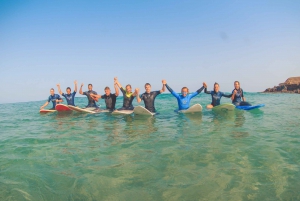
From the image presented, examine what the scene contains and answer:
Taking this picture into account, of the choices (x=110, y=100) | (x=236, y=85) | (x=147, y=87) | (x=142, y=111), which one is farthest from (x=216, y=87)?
(x=110, y=100)

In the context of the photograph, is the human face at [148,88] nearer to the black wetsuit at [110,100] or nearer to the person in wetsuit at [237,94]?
the black wetsuit at [110,100]

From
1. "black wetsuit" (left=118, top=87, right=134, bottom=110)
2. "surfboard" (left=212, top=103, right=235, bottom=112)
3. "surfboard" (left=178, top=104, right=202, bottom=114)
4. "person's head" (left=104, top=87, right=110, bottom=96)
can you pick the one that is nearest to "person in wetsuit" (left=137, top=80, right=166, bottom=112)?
"black wetsuit" (left=118, top=87, right=134, bottom=110)

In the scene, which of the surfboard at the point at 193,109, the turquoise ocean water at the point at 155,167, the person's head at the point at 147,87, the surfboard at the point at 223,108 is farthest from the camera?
the surfboard at the point at 223,108

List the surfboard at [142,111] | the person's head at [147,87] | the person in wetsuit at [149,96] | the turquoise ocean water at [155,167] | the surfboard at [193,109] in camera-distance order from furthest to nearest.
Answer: the surfboard at [193,109]
the person in wetsuit at [149,96]
the person's head at [147,87]
the surfboard at [142,111]
the turquoise ocean water at [155,167]

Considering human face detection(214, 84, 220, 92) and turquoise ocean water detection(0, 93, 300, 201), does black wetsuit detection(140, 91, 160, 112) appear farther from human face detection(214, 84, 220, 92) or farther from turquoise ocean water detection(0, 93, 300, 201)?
turquoise ocean water detection(0, 93, 300, 201)

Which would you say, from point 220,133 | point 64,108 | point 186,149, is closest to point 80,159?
point 186,149

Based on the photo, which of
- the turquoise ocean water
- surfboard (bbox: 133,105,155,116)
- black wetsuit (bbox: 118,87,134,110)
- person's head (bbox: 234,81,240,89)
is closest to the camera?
the turquoise ocean water

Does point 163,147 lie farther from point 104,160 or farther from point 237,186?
point 237,186

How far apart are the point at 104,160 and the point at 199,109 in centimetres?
943

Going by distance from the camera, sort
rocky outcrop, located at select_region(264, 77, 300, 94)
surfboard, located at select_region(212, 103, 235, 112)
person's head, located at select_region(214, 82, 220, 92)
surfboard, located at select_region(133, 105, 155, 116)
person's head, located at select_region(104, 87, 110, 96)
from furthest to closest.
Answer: rocky outcrop, located at select_region(264, 77, 300, 94)
person's head, located at select_region(214, 82, 220, 92)
person's head, located at select_region(104, 87, 110, 96)
surfboard, located at select_region(212, 103, 235, 112)
surfboard, located at select_region(133, 105, 155, 116)

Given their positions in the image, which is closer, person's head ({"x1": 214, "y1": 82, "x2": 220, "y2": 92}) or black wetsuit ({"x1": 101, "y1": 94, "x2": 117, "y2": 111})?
black wetsuit ({"x1": 101, "y1": 94, "x2": 117, "y2": 111})

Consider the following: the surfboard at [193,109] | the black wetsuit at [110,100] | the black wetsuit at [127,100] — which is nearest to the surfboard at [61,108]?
the black wetsuit at [110,100]

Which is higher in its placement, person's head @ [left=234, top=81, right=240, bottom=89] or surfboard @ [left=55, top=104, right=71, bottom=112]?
person's head @ [left=234, top=81, right=240, bottom=89]

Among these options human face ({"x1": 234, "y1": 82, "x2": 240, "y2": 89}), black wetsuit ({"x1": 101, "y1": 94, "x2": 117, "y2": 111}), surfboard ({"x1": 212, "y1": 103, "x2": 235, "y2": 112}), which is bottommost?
surfboard ({"x1": 212, "y1": 103, "x2": 235, "y2": 112})
